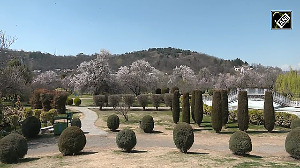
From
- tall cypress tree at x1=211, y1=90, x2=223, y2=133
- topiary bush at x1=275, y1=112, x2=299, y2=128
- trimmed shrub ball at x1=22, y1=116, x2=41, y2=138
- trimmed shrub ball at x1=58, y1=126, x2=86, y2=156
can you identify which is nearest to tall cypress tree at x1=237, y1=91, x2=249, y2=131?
tall cypress tree at x1=211, y1=90, x2=223, y2=133

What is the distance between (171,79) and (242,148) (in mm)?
59856

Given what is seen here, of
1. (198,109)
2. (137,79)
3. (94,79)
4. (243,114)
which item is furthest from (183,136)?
(137,79)

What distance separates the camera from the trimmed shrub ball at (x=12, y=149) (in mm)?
10492

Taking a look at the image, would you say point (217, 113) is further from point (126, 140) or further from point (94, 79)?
point (94, 79)

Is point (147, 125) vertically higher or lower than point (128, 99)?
lower

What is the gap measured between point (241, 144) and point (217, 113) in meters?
7.78

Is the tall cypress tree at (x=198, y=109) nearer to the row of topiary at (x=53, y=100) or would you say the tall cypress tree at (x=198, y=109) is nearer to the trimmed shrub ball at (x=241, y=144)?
the trimmed shrub ball at (x=241, y=144)

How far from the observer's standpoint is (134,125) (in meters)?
22.0

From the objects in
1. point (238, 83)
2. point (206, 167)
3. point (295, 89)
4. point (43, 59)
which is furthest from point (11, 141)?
point (43, 59)

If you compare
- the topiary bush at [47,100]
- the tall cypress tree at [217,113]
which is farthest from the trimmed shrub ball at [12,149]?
the topiary bush at [47,100]

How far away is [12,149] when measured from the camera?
10.6 metres

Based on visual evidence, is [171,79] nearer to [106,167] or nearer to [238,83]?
[238,83]

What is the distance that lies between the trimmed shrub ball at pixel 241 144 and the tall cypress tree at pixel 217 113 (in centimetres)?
737

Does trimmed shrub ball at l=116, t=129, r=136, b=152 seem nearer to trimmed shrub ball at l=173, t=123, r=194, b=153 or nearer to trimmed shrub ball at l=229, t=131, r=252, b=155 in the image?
trimmed shrub ball at l=173, t=123, r=194, b=153
